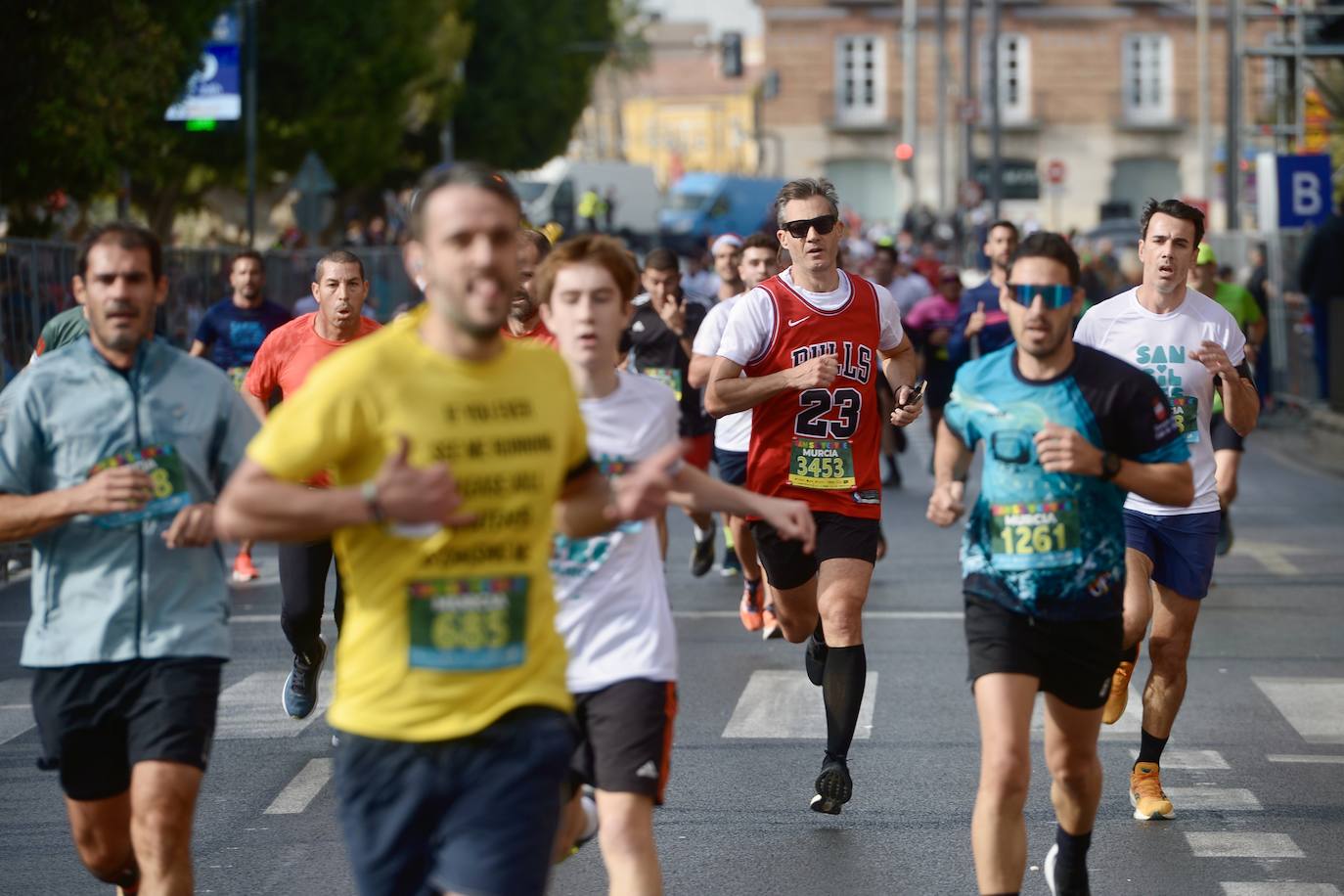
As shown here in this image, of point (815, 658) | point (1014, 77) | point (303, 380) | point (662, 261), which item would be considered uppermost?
point (1014, 77)

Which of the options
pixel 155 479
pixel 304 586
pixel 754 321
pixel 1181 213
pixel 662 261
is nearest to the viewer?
pixel 155 479

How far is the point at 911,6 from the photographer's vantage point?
2586 inches

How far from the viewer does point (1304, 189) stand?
81.0 feet

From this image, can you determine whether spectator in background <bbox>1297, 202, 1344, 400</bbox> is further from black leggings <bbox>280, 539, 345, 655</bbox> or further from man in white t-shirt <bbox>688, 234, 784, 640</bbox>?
black leggings <bbox>280, 539, 345, 655</bbox>

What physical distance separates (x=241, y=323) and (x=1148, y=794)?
782 centimetres

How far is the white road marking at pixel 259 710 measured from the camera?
936 cm

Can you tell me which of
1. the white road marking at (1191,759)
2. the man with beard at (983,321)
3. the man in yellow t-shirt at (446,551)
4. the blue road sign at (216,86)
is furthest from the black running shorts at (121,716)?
the blue road sign at (216,86)

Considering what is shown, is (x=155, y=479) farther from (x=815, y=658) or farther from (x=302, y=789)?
(x=815, y=658)

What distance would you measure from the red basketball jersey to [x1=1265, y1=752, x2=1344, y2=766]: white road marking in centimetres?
189

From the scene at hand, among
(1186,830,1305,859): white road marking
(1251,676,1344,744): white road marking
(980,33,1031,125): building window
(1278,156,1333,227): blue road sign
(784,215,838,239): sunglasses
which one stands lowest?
(1186,830,1305,859): white road marking

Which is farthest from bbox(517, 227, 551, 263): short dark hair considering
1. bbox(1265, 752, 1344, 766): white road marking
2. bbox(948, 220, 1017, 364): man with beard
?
bbox(948, 220, 1017, 364): man with beard

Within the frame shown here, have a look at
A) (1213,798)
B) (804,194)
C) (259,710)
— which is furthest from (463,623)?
(259,710)

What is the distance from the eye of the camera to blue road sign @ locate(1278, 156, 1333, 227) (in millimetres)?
24562

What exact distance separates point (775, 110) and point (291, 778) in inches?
2811
